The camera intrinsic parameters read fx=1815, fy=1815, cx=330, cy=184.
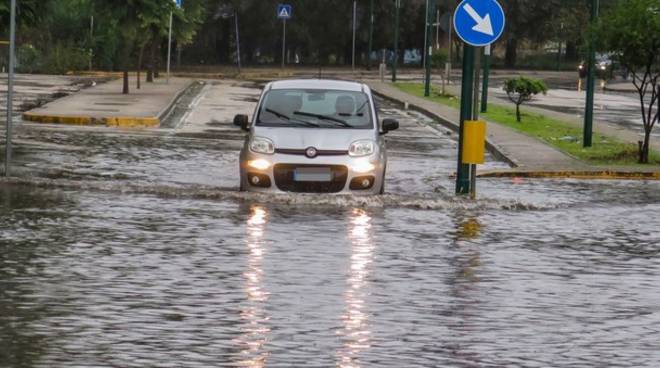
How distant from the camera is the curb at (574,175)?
1013 inches

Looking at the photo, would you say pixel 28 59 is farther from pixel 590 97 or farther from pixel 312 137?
pixel 312 137

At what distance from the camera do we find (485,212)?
20000 mm

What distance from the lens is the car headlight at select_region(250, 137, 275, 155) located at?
2038 cm

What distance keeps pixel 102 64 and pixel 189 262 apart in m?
58.4

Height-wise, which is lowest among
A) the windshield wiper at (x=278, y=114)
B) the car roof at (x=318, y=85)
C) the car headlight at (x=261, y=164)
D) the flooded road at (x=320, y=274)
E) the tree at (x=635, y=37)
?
the flooded road at (x=320, y=274)

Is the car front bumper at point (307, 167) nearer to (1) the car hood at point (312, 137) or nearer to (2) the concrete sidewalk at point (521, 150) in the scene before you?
(1) the car hood at point (312, 137)

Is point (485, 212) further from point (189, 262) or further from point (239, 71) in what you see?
point (239, 71)

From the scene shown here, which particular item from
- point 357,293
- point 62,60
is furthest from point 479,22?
point 62,60

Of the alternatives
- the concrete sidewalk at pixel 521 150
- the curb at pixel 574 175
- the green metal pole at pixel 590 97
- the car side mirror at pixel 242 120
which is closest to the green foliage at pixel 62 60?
the concrete sidewalk at pixel 521 150

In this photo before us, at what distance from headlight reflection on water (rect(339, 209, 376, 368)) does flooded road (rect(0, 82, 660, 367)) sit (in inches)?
1.0

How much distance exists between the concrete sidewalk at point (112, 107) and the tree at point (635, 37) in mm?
10668

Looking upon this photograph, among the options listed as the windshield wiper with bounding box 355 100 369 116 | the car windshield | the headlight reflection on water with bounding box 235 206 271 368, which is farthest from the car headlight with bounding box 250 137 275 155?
the headlight reflection on water with bounding box 235 206 271 368

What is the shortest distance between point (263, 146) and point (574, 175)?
6952mm

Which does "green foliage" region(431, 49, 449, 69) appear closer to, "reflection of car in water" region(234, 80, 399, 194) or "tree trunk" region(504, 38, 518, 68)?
"tree trunk" region(504, 38, 518, 68)
